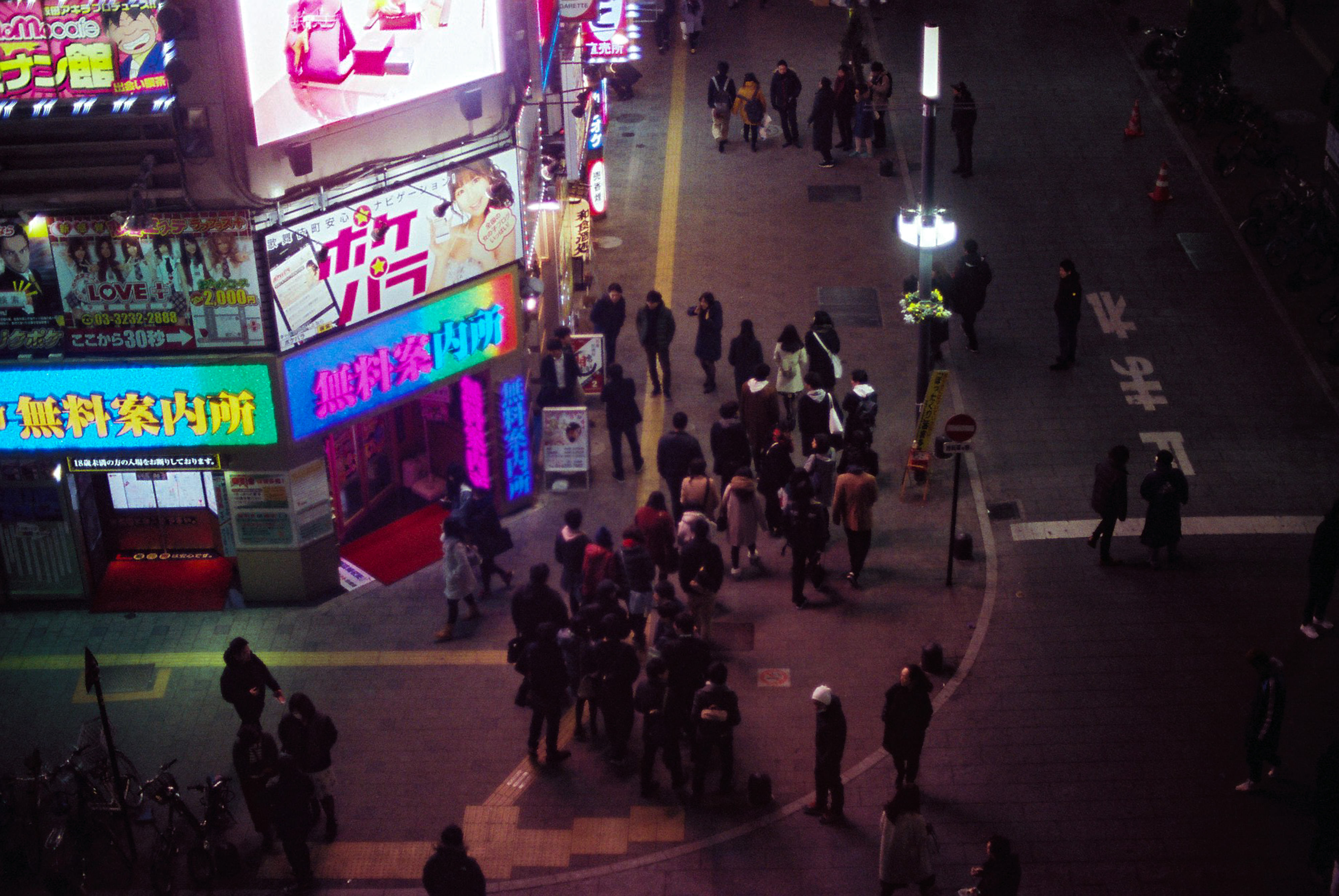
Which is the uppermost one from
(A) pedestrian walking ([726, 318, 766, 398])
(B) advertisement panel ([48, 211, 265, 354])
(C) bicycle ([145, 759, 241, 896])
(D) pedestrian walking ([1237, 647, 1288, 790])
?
(B) advertisement panel ([48, 211, 265, 354])

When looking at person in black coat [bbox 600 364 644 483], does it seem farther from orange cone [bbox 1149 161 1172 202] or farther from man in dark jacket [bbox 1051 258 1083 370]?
orange cone [bbox 1149 161 1172 202]

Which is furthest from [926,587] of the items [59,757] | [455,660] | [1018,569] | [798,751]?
[59,757]

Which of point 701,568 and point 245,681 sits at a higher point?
point 701,568

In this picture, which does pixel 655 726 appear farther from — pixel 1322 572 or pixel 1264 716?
pixel 1322 572

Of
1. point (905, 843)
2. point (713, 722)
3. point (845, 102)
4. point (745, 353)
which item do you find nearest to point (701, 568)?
point (713, 722)

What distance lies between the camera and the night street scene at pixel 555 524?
14039 mm

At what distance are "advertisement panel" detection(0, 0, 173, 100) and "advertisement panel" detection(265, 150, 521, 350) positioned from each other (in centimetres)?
206

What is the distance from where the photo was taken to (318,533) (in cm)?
1766

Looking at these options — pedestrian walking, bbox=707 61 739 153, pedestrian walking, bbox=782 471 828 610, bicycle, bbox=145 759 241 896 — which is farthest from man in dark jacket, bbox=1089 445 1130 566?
pedestrian walking, bbox=707 61 739 153

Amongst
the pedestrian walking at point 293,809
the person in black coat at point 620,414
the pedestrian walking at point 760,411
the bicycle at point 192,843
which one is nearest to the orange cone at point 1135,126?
the pedestrian walking at point 760,411

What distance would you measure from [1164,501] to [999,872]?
6.82 meters

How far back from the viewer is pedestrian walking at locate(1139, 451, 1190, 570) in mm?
17234

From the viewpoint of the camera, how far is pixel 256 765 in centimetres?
1365

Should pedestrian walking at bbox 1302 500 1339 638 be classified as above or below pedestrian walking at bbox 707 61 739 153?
below
